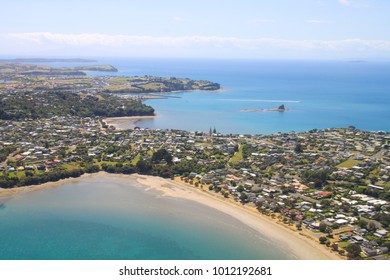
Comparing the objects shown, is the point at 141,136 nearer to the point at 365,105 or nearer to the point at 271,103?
the point at 271,103

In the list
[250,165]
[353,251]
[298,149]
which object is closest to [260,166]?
[250,165]

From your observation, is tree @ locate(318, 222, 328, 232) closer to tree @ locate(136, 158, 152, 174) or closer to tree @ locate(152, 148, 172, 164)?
tree @ locate(136, 158, 152, 174)

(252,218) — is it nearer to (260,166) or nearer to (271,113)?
(260,166)

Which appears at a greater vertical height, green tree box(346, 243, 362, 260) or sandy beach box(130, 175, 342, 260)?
green tree box(346, 243, 362, 260)

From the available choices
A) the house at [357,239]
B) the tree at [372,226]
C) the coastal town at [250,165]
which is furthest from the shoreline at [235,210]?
the tree at [372,226]

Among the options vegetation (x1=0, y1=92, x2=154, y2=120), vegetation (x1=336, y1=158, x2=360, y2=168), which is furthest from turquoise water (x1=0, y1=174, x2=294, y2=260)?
vegetation (x1=0, y1=92, x2=154, y2=120)

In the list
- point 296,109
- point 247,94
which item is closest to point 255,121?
point 296,109
